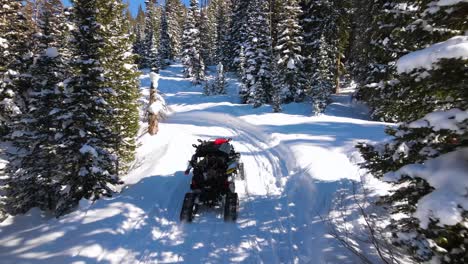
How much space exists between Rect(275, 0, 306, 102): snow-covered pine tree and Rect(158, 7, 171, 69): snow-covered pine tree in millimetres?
40744

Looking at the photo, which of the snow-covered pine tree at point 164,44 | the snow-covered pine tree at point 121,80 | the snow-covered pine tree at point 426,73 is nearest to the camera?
the snow-covered pine tree at point 426,73

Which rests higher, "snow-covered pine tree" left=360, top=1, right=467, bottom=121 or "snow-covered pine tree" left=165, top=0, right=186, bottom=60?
"snow-covered pine tree" left=165, top=0, right=186, bottom=60

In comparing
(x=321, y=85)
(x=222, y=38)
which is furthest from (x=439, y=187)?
(x=222, y=38)

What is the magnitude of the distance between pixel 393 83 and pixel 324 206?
13.5ft

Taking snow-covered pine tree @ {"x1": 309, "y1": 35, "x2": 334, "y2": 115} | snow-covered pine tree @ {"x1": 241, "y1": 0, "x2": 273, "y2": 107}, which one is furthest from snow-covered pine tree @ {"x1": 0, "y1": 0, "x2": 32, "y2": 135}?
snow-covered pine tree @ {"x1": 309, "y1": 35, "x2": 334, "y2": 115}

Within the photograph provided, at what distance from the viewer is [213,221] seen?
28.8 ft

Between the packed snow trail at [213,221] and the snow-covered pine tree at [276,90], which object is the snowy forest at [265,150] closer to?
the packed snow trail at [213,221]

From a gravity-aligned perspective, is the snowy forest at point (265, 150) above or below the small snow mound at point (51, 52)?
below

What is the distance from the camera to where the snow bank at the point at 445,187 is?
339 centimetres

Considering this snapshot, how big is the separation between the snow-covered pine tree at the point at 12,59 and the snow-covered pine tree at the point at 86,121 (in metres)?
8.50

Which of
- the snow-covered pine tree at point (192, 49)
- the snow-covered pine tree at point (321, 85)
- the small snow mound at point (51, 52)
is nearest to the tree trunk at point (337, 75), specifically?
the snow-covered pine tree at point (321, 85)

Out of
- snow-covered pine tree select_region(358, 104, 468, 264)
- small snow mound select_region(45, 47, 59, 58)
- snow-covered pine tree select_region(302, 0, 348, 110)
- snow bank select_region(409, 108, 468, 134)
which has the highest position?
snow-covered pine tree select_region(302, 0, 348, 110)

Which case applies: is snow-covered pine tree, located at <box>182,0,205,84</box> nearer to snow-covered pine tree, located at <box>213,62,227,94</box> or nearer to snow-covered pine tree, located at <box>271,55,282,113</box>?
snow-covered pine tree, located at <box>213,62,227,94</box>

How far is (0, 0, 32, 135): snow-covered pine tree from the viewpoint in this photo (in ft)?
64.5
